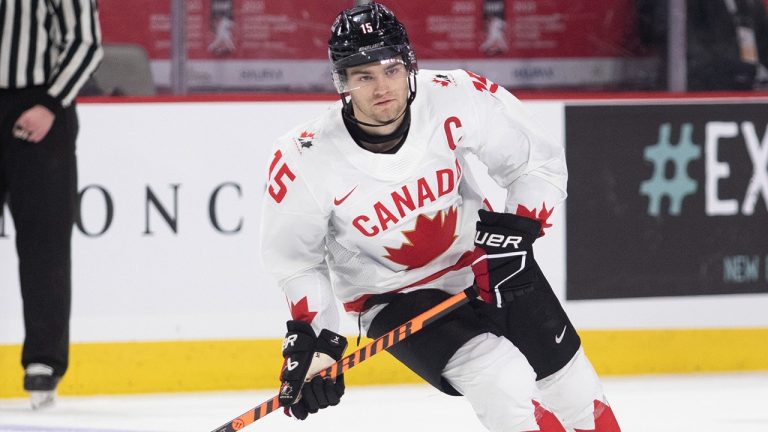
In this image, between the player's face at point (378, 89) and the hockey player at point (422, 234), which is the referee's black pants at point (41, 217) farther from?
the player's face at point (378, 89)

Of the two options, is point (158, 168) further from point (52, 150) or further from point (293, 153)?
point (293, 153)

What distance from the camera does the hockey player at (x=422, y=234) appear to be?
2.55 metres

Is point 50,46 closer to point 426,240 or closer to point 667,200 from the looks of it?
point 426,240

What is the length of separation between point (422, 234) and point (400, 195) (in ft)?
0.32

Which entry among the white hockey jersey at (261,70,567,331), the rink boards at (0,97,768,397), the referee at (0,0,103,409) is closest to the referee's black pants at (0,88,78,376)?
the referee at (0,0,103,409)

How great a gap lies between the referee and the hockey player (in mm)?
1434

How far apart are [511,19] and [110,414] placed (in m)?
1.89

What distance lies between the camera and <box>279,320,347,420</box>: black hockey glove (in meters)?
2.52

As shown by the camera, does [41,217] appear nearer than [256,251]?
Yes

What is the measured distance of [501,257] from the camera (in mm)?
2580

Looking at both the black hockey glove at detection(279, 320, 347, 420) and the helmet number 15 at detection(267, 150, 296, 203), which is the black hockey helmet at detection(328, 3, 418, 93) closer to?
the helmet number 15 at detection(267, 150, 296, 203)

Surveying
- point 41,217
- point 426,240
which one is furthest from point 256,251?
point 426,240

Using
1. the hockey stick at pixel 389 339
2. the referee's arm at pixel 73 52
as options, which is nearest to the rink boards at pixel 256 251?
the referee's arm at pixel 73 52

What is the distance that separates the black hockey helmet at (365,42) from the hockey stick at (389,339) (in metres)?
0.44
